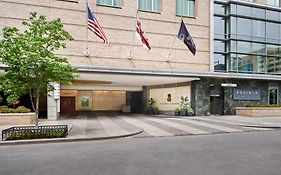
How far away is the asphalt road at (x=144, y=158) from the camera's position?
20.7 feet

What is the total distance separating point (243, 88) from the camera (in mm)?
26750

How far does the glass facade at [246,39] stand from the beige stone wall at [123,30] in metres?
2.84

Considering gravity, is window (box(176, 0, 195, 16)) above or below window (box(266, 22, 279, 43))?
above

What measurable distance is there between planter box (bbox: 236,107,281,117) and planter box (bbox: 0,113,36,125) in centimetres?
2062

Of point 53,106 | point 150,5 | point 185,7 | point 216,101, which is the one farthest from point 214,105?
point 53,106

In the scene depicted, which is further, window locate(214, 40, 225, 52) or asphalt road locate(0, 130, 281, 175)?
window locate(214, 40, 225, 52)

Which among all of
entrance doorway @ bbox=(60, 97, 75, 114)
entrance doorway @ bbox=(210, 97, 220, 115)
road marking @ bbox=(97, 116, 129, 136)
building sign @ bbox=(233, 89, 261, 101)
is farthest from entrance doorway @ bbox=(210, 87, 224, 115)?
entrance doorway @ bbox=(60, 97, 75, 114)

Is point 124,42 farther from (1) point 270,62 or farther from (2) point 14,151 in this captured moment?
(1) point 270,62

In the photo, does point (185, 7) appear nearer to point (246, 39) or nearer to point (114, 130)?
point (246, 39)

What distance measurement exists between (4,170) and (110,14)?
20.3 metres

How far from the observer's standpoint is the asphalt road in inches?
249

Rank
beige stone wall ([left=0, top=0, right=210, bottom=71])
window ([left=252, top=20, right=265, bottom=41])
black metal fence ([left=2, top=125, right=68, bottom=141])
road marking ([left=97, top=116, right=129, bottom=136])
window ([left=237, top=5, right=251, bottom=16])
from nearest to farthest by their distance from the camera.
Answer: black metal fence ([left=2, top=125, right=68, bottom=141]), road marking ([left=97, top=116, right=129, bottom=136]), beige stone wall ([left=0, top=0, right=210, bottom=71]), window ([left=237, top=5, right=251, bottom=16]), window ([left=252, top=20, right=265, bottom=41])

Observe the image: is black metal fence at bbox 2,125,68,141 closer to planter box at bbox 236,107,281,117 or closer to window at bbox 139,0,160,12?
window at bbox 139,0,160,12

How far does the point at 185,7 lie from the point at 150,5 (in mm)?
4345
